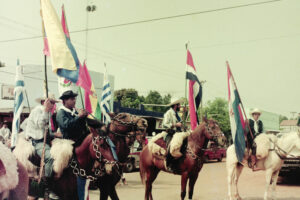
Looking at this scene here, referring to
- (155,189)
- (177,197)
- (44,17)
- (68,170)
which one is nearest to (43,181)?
(68,170)

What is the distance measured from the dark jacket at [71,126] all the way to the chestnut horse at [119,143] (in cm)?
71

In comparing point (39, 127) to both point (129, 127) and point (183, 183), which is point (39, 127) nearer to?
point (129, 127)

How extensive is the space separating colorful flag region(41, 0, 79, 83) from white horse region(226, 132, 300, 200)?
643cm

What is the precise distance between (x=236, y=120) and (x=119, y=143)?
13.2 ft

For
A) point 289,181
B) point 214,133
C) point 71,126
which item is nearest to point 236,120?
point 214,133

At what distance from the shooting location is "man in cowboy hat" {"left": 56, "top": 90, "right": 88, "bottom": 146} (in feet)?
18.0

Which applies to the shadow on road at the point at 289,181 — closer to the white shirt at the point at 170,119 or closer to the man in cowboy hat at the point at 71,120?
the white shirt at the point at 170,119

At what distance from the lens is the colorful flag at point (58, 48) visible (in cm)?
550

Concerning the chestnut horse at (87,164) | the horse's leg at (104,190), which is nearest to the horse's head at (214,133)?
the horse's leg at (104,190)

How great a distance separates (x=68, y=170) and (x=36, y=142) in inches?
37.8

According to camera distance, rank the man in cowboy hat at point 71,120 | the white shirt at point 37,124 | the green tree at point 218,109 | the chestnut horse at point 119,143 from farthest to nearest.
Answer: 1. the green tree at point 218,109
2. the chestnut horse at point 119,143
3. the white shirt at point 37,124
4. the man in cowboy hat at point 71,120

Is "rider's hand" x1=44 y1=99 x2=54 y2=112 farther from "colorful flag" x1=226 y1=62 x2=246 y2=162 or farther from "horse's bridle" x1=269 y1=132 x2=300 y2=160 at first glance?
"horse's bridle" x1=269 y1=132 x2=300 y2=160

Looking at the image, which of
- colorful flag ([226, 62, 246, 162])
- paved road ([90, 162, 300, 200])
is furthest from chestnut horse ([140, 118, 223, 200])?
paved road ([90, 162, 300, 200])

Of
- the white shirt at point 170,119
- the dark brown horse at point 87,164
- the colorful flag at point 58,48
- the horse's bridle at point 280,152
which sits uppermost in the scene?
the colorful flag at point 58,48
